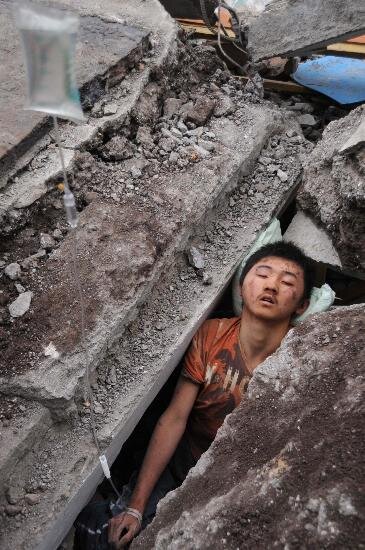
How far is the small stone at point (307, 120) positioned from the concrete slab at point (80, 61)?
1229 millimetres

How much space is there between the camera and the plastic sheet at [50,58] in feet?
5.44

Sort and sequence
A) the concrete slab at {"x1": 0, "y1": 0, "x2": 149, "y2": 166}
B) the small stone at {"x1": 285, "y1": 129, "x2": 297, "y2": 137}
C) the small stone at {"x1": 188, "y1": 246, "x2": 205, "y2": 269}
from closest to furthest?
the concrete slab at {"x1": 0, "y1": 0, "x2": 149, "y2": 166}, the small stone at {"x1": 188, "y1": 246, "x2": 205, "y2": 269}, the small stone at {"x1": 285, "y1": 129, "x2": 297, "y2": 137}

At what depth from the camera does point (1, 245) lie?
8.63 feet

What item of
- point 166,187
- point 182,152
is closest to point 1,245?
point 166,187

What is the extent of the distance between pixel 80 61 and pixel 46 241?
1092 millimetres

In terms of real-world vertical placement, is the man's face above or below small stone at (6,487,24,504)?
above

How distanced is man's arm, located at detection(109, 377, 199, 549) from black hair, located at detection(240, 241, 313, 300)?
0.63 metres

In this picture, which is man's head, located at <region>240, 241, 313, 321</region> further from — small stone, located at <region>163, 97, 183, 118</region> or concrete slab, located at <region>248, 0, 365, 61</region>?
concrete slab, located at <region>248, 0, 365, 61</region>

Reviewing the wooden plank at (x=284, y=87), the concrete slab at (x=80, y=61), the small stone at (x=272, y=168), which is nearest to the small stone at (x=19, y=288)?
the concrete slab at (x=80, y=61)

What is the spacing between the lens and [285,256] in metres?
3.04

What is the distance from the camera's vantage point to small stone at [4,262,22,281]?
2528 mm

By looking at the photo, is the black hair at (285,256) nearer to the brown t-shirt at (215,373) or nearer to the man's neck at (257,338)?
the man's neck at (257,338)

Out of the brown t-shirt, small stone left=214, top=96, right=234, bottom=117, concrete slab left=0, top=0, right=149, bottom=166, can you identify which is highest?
concrete slab left=0, top=0, right=149, bottom=166

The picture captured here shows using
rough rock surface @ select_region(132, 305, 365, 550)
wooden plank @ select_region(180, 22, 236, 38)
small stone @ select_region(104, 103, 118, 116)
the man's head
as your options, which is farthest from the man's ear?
wooden plank @ select_region(180, 22, 236, 38)
